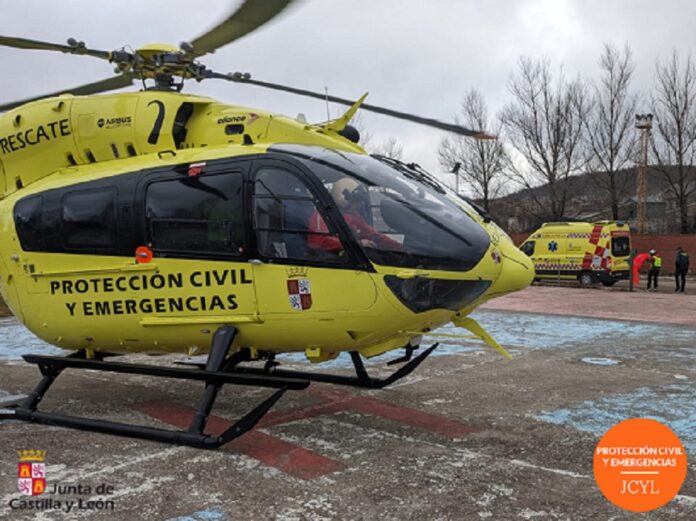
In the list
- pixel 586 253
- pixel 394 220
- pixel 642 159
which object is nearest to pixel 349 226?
pixel 394 220

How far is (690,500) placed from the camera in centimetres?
391

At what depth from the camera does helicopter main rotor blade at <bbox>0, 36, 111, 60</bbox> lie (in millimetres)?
5254

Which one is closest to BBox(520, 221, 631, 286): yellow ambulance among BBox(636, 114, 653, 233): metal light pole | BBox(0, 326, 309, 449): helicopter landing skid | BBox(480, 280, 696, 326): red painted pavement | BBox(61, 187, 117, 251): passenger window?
BBox(480, 280, 696, 326): red painted pavement

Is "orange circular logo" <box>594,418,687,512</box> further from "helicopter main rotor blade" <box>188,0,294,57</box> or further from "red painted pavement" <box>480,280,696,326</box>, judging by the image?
"red painted pavement" <box>480,280,696,326</box>

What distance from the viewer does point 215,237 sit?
5.10 meters

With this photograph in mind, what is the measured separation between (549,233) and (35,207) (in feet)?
68.8

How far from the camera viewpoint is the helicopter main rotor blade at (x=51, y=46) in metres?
5.25

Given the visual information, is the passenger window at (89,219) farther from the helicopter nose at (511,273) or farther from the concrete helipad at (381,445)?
the helicopter nose at (511,273)

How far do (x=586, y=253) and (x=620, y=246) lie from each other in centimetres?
118

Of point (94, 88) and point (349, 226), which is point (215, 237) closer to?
point (349, 226)

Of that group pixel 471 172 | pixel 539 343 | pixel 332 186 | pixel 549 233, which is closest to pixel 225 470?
pixel 332 186

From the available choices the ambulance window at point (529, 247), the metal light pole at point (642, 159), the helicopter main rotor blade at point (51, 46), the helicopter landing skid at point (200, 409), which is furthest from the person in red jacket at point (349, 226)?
the metal light pole at point (642, 159)

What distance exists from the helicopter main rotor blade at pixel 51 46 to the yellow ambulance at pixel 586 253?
1995 cm

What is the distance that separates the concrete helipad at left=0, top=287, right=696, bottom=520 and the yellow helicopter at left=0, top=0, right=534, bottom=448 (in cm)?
36
